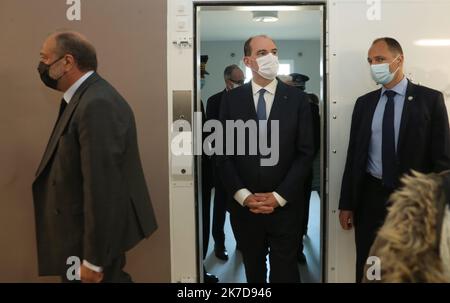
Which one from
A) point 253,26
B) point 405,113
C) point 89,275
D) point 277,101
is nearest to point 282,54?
point 253,26

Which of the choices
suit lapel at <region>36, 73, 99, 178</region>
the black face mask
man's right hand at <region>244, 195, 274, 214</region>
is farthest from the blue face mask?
the black face mask

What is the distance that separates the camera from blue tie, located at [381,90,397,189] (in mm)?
1609

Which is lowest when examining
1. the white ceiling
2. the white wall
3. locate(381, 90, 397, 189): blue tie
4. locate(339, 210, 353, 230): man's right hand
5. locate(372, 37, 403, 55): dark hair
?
locate(339, 210, 353, 230): man's right hand

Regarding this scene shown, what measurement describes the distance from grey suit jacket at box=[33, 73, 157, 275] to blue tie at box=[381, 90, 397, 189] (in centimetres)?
105

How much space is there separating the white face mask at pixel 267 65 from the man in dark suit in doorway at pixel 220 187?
0.77 feet

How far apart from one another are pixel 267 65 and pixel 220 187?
75cm

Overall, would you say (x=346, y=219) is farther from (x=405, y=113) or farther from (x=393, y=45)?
(x=393, y=45)

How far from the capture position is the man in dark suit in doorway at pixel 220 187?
187cm

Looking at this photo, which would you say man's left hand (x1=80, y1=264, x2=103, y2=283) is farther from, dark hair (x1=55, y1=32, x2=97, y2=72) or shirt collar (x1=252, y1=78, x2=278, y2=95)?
shirt collar (x1=252, y1=78, x2=278, y2=95)

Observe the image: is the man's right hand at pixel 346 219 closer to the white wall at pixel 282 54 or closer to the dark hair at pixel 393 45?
the dark hair at pixel 393 45

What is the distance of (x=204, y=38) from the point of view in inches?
172

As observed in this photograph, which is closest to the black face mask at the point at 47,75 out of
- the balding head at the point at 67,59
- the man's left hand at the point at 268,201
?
the balding head at the point at 67,59

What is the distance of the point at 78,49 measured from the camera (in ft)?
5.02

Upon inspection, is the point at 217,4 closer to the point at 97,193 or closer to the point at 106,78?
the point at 106,78
